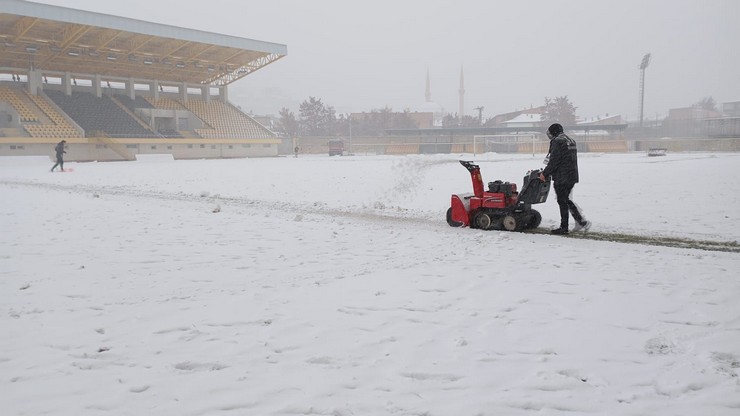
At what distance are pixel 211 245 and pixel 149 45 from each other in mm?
46237

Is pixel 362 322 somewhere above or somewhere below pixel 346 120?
below

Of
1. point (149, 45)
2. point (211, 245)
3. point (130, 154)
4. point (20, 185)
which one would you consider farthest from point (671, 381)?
point (149, 45)

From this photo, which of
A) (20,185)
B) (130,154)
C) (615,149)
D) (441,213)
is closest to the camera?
(441,213)

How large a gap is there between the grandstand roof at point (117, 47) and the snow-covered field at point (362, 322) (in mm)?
37571

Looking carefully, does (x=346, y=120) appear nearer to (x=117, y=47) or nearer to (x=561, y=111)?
(x=561, y=111)

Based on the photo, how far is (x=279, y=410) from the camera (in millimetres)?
2986

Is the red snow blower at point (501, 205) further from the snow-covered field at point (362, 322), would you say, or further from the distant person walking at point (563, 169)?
the snow-covered field at point (362, 322)

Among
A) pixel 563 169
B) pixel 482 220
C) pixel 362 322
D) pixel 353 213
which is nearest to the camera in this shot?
pixel 362 322

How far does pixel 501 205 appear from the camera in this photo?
9.20m

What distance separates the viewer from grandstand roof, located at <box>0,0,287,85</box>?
3916cm

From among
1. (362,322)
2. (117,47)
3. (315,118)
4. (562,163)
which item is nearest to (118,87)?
(117,47)

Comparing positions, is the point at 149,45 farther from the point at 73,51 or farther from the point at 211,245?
the point at 211,245

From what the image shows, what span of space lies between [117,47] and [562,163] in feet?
157

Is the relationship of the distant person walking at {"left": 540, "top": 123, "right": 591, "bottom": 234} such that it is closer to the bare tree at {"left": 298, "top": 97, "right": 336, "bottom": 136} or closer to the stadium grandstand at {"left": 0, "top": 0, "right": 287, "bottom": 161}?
the stadium grandstand at {"left": 0, "top": 0, "right": 287, "bottom": 161}
